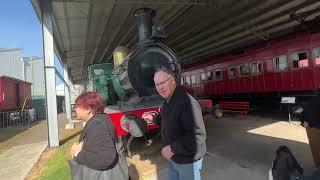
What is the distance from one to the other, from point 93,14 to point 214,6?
483 cm

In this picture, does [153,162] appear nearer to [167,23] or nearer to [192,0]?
[192,0]

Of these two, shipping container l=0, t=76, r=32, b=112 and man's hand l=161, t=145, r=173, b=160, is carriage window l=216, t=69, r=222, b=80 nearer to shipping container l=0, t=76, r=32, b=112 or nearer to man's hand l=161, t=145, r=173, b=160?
shipping container l=0, t=76, r=32, b=112

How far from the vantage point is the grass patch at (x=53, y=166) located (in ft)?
26.6

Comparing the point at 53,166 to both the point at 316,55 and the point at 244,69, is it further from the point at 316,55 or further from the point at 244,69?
the point at 244,69

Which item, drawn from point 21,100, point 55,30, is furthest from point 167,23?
point 21,100

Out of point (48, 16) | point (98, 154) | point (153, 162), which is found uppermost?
point (48, 16)

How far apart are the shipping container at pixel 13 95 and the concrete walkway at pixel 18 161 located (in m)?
12.2

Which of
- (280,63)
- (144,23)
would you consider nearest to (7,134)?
(144,23)

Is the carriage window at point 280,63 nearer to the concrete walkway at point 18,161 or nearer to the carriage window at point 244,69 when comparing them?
the carriage window at point 244,69

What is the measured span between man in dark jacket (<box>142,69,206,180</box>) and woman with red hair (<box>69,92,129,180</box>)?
0.54 meters

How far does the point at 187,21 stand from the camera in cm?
1670

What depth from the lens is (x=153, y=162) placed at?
8.42m

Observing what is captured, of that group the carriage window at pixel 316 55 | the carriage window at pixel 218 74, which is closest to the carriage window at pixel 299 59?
the carriage window at pixel 316 55

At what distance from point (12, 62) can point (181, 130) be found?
54.0 m
